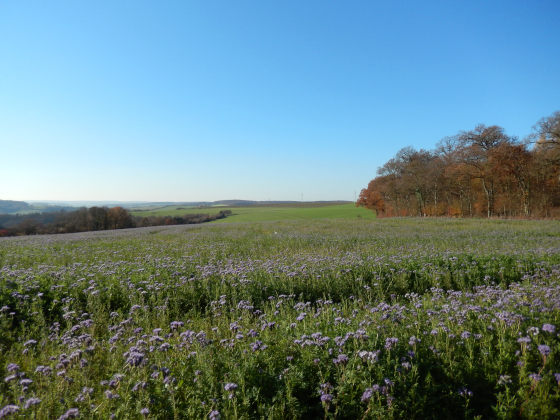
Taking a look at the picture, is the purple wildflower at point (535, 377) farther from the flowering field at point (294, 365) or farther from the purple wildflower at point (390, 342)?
the purple wildflower at point (390, 342)

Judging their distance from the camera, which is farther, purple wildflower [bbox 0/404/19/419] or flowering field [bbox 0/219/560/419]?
flowering field [bbox 0/219/560/419]

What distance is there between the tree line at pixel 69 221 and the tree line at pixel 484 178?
48228 millimetres

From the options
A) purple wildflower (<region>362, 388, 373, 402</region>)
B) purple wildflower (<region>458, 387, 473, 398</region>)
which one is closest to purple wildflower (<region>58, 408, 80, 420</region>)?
purple wildflower (<region>362, 388, 373, 402</region>)

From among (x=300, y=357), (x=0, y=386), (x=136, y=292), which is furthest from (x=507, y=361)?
(x=136, y=292)

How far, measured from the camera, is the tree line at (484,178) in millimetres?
32531

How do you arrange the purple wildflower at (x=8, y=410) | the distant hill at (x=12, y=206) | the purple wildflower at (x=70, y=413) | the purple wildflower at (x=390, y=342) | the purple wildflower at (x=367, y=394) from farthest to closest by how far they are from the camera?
the distant hill at (x=12, y=206), the purple wildflower at (x=390, y=342), the purple wildflower at (x=367, y=394), the purple wildflower at (x=70, y=413), the purple wildflower at (x=8, y=410)

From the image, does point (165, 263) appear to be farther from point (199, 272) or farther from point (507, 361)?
point (507, 361)

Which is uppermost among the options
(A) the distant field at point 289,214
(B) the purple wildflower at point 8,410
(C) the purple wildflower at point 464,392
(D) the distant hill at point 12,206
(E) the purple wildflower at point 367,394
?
(D) the distant hill at point 12,206

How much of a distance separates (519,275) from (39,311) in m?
11.6

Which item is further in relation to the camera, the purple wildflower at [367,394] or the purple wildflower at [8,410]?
the purple wildflower at [367,394]

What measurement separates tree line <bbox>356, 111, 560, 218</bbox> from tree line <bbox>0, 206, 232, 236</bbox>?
158 ft

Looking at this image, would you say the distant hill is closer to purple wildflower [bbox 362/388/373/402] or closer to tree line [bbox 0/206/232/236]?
tree line [bbox 0/206/232/236]

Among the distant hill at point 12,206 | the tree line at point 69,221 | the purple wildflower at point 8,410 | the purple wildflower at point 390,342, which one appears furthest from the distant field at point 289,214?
the purple wildflower at point 8,410

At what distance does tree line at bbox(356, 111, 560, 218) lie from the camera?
32.5 meters
